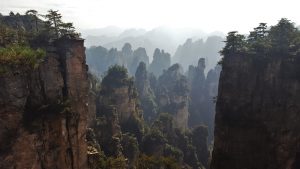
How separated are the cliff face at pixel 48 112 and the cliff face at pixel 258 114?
559 inches

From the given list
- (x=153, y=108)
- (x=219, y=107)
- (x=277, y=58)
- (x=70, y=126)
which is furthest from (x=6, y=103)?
(x=153, y=108)

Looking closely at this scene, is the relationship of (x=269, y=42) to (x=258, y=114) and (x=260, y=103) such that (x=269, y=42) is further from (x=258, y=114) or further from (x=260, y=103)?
(x=258, y=114)

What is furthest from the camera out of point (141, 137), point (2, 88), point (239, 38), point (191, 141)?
point (191, 141)

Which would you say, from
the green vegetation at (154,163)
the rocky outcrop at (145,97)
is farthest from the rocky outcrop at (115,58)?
the green vegetation at (154,163)

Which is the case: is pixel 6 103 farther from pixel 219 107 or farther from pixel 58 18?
pixel 219 107

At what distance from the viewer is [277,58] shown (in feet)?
115

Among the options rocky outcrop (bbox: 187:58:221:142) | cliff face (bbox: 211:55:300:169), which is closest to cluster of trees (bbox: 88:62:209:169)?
cliff face (bbox: 211:55:300:169)

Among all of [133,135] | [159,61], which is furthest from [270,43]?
→ [159,61]

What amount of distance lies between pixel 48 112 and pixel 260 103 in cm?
1979

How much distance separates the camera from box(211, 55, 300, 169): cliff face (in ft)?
112

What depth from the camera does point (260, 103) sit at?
35.9m

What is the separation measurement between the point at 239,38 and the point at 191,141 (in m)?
38.8

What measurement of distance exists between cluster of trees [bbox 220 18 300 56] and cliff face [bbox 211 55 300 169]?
81 centimetres

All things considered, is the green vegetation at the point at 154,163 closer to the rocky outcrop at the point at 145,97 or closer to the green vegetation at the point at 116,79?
the green vegetation at the point at 116,79
